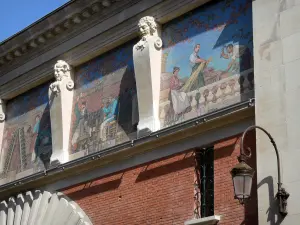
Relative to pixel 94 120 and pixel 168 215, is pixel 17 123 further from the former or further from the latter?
pixel 168 215

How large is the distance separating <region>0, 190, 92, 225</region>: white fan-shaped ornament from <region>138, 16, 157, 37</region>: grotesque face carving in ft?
12.8

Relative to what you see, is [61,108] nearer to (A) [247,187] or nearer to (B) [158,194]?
(B) [158,194]

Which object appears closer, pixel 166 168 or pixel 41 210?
pixel 166 168

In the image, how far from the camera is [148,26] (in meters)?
15.4

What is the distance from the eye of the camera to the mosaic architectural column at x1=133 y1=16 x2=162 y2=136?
1480 centimetres

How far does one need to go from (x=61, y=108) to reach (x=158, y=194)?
13.3ft

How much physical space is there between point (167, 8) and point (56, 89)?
353 cm

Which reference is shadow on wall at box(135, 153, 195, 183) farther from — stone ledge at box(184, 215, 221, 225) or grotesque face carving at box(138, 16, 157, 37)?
grotesque face carving at box(138, 16, 157, 37)

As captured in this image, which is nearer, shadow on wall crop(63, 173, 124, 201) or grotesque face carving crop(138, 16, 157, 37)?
shadow on wall crop(63, 173, 124, 201)

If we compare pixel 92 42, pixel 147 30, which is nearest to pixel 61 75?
pixel 92 42

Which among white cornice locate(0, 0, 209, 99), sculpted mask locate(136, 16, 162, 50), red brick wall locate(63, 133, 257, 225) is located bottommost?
red brick wall locate(63, 133, 257, 225)

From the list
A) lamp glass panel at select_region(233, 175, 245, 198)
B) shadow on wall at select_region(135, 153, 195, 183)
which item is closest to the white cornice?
shadow on wall at select_region(135, 153, 195, 183)

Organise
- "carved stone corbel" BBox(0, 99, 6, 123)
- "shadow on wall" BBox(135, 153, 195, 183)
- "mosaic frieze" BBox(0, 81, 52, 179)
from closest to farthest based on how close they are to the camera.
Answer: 1. "shadow on wall" BBox(135, 153, 195, 183)
2. "mosaic frieze" BBox(0, 81, 52, 179)
3. "carved stone corbel" BBox(0, 99, 6, 123)

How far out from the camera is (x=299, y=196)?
437 inches
